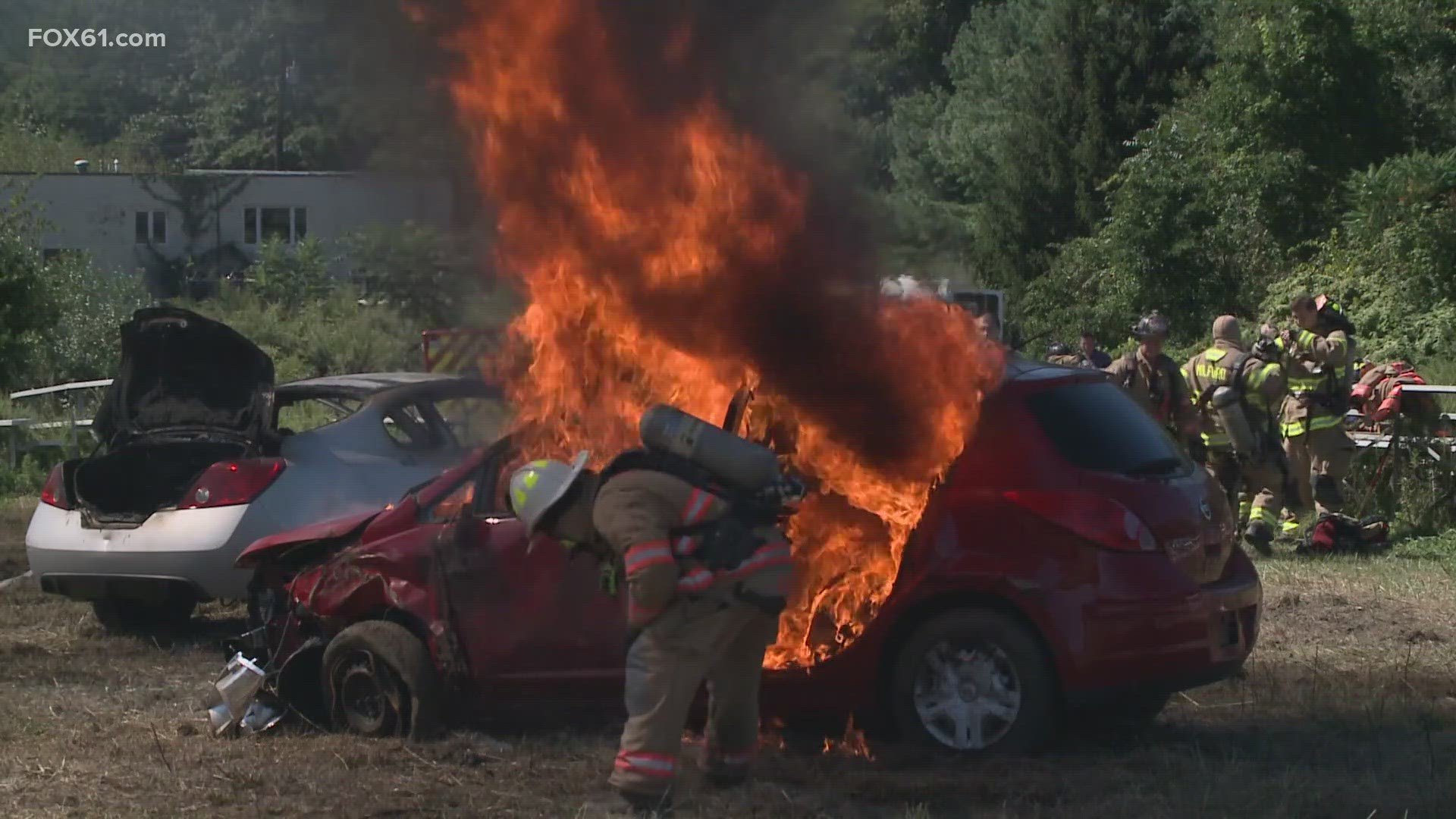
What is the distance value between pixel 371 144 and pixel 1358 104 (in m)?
23.7

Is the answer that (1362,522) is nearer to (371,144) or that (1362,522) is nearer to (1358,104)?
(371,144)

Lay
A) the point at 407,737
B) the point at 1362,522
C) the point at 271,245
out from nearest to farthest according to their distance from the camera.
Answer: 1. the point at 407,737
2. the point at 1362,522
3. the point at 271,245

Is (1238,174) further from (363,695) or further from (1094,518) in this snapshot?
(363,695)

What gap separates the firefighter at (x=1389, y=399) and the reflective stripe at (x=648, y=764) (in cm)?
975

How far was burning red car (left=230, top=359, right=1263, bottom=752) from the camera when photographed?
674 cm

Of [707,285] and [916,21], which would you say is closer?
[707,285]

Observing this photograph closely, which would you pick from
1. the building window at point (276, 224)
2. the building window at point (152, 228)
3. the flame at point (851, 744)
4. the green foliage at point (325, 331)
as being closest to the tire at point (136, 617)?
the green foliage at point (325, 331)

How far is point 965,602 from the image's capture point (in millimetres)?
6906

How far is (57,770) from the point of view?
7.16 metres

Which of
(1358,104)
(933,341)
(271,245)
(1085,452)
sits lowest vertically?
(1085,452)

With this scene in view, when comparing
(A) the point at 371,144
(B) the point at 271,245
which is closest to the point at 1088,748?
(A) the point at 371,144

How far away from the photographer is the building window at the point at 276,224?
10.3 metres

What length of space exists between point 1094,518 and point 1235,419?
660 centimetres

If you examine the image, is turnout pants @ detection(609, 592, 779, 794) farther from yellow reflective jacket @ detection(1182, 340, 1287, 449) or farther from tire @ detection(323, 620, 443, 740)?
yellow reflective jacket @ detection(1182, 340, 1287, 449)
